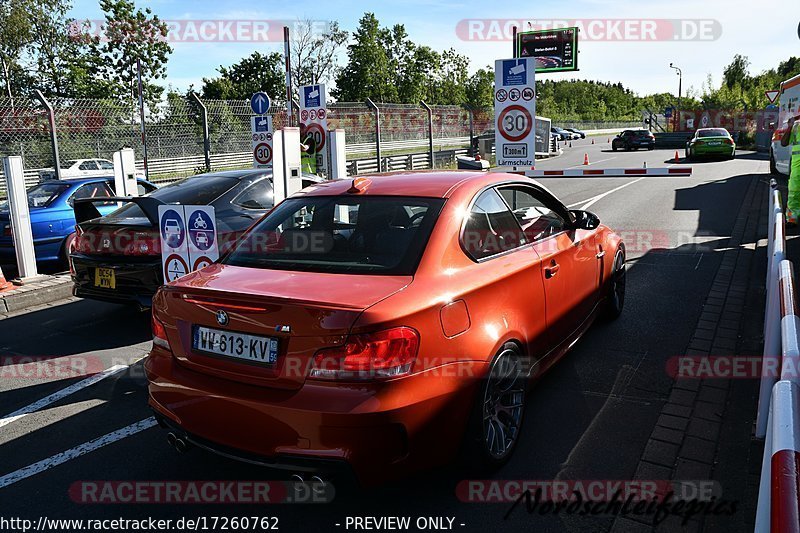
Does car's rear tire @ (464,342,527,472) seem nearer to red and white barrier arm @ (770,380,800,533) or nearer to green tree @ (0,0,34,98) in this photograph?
red and white barrier arm @ (770,380,800,533)

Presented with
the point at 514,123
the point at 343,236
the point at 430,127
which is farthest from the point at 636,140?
the point at 343,236

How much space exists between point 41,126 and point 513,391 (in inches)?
538

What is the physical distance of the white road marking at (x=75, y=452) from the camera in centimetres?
340

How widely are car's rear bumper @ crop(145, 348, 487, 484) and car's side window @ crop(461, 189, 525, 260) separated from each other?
0.77 meters

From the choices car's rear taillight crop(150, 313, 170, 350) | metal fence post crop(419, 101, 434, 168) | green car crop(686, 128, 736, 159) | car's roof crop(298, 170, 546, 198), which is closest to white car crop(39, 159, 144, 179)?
metal fence post crop(419, 101, 434, 168)

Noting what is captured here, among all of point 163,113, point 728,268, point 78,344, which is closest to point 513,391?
point 78,344

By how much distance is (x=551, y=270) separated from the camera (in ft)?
13.3

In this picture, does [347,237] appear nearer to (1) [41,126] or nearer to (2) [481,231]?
(2) [481,231]

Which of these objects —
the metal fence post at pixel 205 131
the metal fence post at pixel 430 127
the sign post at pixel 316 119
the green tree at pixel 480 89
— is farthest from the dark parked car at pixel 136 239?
the green tree at pixel 480 89

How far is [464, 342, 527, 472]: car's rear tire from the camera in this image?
3.03m

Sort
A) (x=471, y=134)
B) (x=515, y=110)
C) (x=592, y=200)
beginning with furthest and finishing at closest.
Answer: (x=471, y=134) < (x=592, y=200) < (x=515, y=110)

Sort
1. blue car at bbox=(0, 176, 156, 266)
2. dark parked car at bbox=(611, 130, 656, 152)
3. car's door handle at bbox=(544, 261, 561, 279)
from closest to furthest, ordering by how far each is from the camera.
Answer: car's door handle at bbox=(544, 261, 561, 279) < blue car at bbox=(0, 176, 156, 266) < dark parked car at bbox=(611, 130, 656, 152)

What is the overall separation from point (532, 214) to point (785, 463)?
3231 millimetres

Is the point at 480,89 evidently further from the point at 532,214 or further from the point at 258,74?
the point at 532,214
